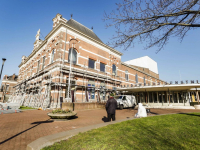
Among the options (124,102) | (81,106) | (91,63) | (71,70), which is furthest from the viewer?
(91,63)

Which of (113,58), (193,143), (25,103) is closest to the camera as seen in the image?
(193,143)

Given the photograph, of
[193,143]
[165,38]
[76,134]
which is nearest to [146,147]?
[193,143]

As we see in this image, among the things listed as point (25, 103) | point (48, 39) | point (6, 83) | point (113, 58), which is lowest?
point (25, 103)

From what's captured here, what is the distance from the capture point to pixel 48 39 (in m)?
20.6

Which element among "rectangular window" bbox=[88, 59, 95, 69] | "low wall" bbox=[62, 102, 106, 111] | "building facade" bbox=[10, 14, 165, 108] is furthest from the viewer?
"rectangular window" bbox=[88, 59, 95, 69]

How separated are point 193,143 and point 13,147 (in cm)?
550

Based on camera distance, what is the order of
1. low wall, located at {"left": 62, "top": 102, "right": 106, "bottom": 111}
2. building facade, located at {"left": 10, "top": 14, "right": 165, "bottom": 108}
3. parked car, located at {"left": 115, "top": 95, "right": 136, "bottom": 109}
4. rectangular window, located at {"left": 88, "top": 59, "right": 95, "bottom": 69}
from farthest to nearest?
rectangular window, located at {"left": 88, "top": 59, "right": 95, "bottom": 69} < building facade, located at {"left": 10, "top": 14, "right": 165, "bottom": 108} < parked car, located at {"left": 115, "top": 95, "right": 136, "bottom": 109} < low wall, located at {"left": 62, "top": 102, "right": 106, "bottom": 111}

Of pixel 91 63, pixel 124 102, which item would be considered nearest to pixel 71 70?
pixel 91 63

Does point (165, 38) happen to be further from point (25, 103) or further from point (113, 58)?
point (25, 103)

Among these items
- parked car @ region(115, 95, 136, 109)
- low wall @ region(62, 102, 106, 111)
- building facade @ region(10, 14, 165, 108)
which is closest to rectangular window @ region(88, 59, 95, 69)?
building facade @ region(10, 14, 165, 108)

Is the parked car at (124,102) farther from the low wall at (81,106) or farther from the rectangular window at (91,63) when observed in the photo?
the rectangular window at (91,63)

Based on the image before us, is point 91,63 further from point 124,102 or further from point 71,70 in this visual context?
point 124,102

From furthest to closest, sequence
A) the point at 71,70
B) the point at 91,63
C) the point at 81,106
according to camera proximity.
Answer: the point at 91,63 → the point at 71,70 → the point at 81,106

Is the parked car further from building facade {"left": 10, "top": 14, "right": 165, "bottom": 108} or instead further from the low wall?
building facade {"left": 10, "top": 14, "right": 165, "bottom": 108}
